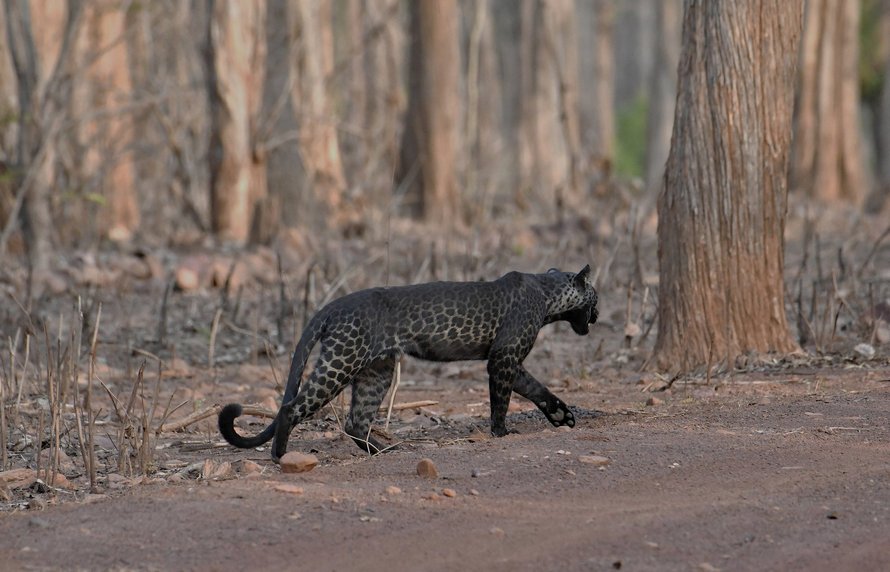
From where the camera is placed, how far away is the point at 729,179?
8.12m

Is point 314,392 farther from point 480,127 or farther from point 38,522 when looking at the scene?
point 480,127

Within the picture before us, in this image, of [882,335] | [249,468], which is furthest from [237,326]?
[882,335]

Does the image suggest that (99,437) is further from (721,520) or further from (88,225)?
(88,225)

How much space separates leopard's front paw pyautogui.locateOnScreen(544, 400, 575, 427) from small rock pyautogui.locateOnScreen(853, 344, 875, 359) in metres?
2.47

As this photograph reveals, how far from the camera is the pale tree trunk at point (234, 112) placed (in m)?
15.3

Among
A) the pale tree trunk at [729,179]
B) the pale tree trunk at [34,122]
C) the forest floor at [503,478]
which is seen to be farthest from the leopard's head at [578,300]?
the pale tree trunk at [34,122]

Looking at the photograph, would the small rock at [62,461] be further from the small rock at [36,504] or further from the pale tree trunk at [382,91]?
the pale tree trunk at [382,91]

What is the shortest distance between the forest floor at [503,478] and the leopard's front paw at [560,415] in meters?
0.08

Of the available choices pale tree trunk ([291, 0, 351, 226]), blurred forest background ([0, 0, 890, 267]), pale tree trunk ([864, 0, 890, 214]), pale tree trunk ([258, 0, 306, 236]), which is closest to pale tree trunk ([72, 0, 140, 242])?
blurred forest background ([0, 0, 890, 267])

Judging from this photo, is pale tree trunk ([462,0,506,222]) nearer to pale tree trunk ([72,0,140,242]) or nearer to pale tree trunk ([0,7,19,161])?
pale tree trunk ([72,0,140,242])

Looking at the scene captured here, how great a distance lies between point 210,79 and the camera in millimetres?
Result: 15461

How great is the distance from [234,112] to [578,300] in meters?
8.75

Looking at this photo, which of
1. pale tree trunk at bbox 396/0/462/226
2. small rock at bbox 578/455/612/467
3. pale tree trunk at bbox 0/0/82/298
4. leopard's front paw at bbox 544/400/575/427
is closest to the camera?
A: small rock at bbox 578/455/612/467

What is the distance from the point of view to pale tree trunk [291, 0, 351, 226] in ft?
57.6
